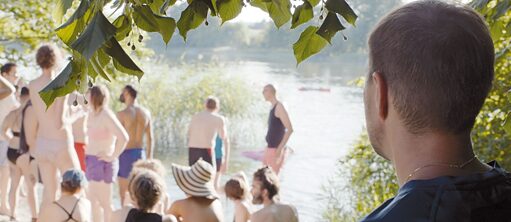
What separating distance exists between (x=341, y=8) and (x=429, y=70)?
39cm

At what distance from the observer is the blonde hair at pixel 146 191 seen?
471cm

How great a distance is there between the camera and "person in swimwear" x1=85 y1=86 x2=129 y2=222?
282 inches

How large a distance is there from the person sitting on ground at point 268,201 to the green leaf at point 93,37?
158 inches

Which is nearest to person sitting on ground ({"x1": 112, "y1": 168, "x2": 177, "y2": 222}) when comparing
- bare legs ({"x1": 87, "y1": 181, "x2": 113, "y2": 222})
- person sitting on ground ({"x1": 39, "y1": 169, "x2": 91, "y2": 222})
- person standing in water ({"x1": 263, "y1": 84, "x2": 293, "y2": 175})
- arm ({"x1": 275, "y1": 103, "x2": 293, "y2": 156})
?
person sitting on ground ({"x1": 39, "y1": 169, "x2": 91, "y2": 222})

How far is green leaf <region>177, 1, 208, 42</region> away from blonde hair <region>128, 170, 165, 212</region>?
290 cm

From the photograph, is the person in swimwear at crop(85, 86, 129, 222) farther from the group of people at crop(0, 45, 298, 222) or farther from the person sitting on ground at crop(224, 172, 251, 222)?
the person sitting on ground at crop(224, 172, 251, 222)

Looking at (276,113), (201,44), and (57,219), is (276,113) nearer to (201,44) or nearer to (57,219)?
(57,219)

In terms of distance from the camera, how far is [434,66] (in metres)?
1.39

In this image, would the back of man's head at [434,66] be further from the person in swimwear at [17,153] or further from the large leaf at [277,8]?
the person in swimwear at [17,153]

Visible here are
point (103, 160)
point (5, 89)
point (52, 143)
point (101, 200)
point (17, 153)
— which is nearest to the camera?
point (52, 143)

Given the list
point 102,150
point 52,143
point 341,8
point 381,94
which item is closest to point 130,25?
point 341,8

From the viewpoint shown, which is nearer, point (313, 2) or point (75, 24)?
point (75, 24)

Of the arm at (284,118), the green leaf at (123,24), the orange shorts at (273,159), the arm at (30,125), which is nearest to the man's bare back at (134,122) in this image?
the arm at (30,125)

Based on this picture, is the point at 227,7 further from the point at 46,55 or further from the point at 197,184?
the point at 46,55
